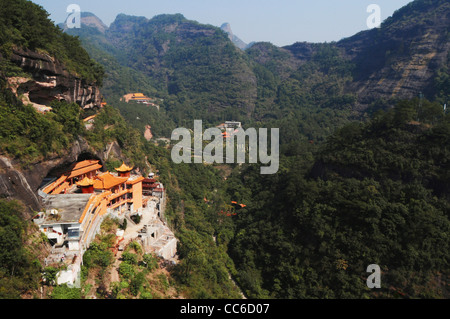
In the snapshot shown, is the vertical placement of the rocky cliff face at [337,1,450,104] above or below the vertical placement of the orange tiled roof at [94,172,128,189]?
above

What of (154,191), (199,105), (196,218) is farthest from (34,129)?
(199,105)

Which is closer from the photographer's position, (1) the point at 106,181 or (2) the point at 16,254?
(2) the point at 16,254

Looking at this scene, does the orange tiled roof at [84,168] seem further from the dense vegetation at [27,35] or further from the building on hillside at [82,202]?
the dense vegetation at [27,35]

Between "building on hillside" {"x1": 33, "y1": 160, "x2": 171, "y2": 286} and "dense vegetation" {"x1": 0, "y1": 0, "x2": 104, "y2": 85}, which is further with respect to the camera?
"dense vegetation" {"x1": 0, "y1": 0, "x2": 104, "y2": 85}

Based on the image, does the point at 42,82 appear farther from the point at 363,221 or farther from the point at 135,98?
the point at 135,98

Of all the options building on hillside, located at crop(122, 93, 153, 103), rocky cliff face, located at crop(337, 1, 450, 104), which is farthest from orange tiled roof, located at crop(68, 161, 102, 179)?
building on hillside, located at crop(122, 93, 153, 103)

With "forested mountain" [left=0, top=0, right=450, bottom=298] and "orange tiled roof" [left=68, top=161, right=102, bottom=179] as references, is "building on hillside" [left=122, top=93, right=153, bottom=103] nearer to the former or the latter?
"forested mountain" [left=0, top=0, right=450, bottom=298]

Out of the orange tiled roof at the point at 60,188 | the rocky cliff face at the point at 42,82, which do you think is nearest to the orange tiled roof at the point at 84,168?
the orange tiled roof at the point at 60,188

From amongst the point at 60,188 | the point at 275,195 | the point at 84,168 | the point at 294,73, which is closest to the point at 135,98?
the point at 294,73
